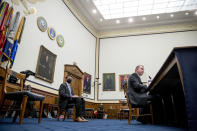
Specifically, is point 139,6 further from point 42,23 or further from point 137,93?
point 137,93

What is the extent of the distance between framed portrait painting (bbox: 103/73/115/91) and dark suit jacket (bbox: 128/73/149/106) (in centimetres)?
667

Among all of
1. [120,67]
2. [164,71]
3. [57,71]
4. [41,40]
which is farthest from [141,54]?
[164,71]

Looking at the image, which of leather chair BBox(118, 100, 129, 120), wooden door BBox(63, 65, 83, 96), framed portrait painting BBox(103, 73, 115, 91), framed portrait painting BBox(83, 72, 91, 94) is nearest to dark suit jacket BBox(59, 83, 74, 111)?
wooden door BBox(63, 65, 83, 96)

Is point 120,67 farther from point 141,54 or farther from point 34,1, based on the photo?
point 34,1

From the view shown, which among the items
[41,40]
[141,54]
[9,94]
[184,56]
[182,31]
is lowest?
[9,94]

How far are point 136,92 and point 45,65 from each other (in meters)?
3.97

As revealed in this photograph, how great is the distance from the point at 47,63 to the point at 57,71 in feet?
2.59

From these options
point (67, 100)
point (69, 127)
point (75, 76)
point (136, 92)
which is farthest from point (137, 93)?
point (75, 76)

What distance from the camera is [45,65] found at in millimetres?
6141

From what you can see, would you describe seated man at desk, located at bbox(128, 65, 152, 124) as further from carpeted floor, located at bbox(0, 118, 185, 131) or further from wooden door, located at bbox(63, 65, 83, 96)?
wooden door, located at bbox(63, 65, 83, 96)

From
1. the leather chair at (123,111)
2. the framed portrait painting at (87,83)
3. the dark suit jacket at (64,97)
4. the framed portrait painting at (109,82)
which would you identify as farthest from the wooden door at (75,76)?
the dark suit jacket at (64,97)

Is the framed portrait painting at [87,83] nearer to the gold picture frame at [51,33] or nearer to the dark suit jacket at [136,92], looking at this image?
the gold picture frame at [51,33]

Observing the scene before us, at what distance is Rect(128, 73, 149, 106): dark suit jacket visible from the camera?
3279mm

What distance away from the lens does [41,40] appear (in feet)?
19.9
